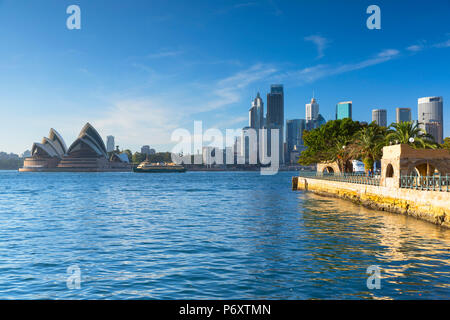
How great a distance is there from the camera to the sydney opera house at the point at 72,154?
173875mm

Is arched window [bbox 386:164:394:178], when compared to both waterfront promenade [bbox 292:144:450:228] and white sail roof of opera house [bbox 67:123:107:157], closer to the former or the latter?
waterfront promenade [bbox 292:144:450:228]

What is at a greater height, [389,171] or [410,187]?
[389,171]

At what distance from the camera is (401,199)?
27.0m

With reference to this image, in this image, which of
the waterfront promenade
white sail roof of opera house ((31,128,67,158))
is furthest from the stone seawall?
white sail roof of opera house ((31,128,67,158))

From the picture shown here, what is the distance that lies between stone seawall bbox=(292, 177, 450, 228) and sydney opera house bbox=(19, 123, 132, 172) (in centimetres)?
14740

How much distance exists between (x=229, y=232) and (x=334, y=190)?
2897 cm

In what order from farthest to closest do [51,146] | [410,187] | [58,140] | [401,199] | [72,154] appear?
[58,140] → [72,154] → [51,146] → [401,199] → [410,187]

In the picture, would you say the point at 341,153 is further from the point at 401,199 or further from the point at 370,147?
the point at 401,199

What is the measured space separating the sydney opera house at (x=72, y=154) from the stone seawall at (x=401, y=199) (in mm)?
147397

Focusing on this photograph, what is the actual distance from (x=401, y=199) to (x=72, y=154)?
173321 mm

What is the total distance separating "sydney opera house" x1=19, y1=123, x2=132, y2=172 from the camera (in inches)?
6845

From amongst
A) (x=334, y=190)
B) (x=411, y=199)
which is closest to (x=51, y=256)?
(x=411, y=199)

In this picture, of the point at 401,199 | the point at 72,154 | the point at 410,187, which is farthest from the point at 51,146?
the point at 410,187
